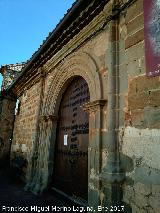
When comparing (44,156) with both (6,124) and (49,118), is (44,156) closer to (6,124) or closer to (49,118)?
(49,118)

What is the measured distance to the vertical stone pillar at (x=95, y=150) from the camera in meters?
3.23

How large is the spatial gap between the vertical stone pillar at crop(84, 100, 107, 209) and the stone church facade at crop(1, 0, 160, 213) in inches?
0.6

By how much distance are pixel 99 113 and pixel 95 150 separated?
597mm

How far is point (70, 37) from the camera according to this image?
480cm

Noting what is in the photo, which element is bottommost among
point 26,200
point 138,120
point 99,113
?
point 26,200

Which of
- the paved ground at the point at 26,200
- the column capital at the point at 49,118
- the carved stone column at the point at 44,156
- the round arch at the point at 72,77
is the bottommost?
the paved ground at the point at 26,200

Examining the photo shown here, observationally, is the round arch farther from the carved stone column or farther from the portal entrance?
the carved stone column

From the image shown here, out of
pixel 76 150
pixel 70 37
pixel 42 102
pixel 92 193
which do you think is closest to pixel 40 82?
pixel 42 102

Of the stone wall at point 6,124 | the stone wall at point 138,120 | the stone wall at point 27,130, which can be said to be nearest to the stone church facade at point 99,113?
the stone wall at point 138,120

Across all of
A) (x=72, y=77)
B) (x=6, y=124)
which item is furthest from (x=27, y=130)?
(x=6, y=124)

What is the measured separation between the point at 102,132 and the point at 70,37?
8.24 feet

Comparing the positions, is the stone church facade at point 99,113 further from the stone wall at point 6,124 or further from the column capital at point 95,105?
the stone wall at point 6,124

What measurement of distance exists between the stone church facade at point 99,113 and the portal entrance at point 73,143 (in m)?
0.02

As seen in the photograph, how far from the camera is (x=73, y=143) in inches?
177
